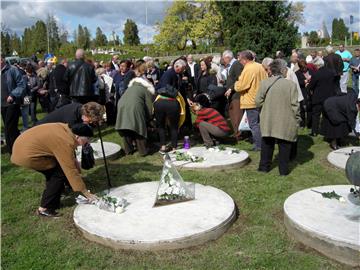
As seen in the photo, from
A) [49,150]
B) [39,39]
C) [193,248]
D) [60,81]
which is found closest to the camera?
[193,248]

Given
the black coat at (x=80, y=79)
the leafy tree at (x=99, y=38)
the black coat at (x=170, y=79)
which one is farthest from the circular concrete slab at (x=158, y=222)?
the leafy tree at (x=99, y=38)

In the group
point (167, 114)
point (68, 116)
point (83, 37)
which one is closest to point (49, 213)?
point (68, 116)

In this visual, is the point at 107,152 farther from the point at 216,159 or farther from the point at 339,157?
the point at 339,157

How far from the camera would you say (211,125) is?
8164 mm

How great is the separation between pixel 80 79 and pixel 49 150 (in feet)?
15.8

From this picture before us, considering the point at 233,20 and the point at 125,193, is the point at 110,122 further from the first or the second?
the point at 233,20

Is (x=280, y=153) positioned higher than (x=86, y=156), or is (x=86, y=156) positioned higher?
(x=86, y=156)

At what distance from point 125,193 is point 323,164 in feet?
12.2

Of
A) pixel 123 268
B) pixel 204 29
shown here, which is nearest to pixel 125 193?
pixel 123 268

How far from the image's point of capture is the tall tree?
291ft

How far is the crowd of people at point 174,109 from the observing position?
494cm

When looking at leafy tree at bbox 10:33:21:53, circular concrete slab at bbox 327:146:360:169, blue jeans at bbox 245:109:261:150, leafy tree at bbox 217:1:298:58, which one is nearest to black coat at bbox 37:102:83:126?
blue jeans at bbox 245:109:261:150

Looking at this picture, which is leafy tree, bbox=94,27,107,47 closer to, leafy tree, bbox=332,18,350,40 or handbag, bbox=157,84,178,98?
leafy tree, bbox=332,18,350,40

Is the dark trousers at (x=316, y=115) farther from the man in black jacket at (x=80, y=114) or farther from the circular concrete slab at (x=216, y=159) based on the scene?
the man in black jacket at (x=80, y=114)
